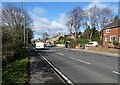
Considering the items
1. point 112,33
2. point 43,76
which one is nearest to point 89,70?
point 43,76

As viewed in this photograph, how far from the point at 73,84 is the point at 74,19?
76242mm

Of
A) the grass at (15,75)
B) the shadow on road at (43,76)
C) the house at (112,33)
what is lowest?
the shadow on road at (43,76)

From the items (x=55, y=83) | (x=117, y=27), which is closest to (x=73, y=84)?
(x=55, y=83)

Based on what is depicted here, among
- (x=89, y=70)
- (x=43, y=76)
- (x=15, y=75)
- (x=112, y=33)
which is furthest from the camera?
(x=112, y=33)

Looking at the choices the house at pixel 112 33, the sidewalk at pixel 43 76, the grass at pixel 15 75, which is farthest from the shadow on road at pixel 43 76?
the house at pixel 112 33

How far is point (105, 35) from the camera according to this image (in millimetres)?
68312

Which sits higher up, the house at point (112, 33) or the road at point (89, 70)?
the house at point (112, 33)

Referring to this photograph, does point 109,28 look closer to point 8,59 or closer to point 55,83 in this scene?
point 8,59

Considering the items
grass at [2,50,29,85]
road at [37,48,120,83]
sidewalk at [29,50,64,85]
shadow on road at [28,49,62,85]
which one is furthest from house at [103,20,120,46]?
grass at [2,50,29,85]

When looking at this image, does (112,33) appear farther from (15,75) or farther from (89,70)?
(15,75)

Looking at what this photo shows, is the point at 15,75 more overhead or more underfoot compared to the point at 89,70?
more overhead

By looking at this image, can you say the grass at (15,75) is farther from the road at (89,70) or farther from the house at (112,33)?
the house at (112,33)

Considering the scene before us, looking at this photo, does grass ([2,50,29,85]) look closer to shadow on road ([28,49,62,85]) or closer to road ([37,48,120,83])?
shadow on road ([28,49,62,85])

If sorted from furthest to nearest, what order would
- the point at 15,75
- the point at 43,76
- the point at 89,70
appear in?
the point at 89,70
the point at 43,76
the point at 15,75
